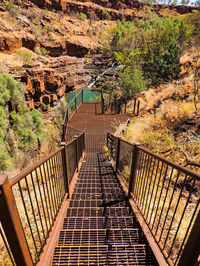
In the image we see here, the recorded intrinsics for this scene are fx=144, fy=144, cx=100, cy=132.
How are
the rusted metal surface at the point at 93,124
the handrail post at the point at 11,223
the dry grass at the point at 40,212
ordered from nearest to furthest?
the handrail post at the point at 11,223
the dry grass at the point at 40,212
the rusted metal surface at the point at 93,124

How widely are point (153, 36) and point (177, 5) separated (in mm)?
89161

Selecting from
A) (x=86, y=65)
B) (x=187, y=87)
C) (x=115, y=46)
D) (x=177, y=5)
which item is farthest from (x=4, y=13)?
(x=177, y=5)

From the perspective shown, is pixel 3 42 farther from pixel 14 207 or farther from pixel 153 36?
pixel 14 207

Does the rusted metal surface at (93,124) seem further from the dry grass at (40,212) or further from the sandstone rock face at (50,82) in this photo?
the sandstone rock face at (50,82)

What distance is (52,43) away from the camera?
36000 mm

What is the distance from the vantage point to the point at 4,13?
101ft

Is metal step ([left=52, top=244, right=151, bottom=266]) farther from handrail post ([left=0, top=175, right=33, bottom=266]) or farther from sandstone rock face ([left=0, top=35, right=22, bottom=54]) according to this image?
sandstone rock face ([left=0, top=35, right=22, bottom=54])

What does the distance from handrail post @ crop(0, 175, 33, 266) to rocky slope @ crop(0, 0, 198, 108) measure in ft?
67.6

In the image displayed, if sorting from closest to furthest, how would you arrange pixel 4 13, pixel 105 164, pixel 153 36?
pixel 105 164, pixel 153 36, pixel 4 13

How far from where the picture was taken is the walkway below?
2.02 meters

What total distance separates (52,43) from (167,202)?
140 feet

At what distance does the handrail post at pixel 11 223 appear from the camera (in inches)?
42.6

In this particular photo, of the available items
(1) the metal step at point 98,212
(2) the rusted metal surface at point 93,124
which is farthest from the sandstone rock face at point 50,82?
(1) the metal step at point 98,212

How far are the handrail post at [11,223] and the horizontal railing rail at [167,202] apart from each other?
147 cm
